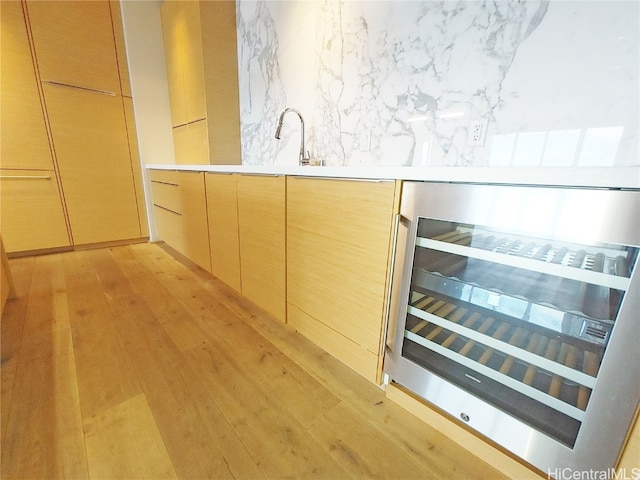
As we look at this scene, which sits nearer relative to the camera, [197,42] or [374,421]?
[374,421]

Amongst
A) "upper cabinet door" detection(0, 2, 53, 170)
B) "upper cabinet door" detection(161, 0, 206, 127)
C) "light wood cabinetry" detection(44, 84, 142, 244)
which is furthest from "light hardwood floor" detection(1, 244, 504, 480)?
"upper cabinet door" detection(161, 0, 206, 127)

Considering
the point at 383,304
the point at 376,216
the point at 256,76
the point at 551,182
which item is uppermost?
the point at 256,76

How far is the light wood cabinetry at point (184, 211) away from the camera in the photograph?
1.92 meters

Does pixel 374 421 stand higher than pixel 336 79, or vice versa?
pixel 336 79

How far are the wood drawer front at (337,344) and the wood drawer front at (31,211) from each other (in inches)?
104

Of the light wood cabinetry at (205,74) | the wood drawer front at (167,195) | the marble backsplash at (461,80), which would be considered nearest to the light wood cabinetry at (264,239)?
the marble backsplash at (461,80)

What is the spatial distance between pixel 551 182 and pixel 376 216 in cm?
43

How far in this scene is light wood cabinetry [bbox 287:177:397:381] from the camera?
34.7 inches

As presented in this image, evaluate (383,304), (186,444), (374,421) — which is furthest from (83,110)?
(374,421)

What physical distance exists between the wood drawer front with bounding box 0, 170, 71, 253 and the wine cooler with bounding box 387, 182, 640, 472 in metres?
3.18

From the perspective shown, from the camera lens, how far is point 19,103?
2.22m

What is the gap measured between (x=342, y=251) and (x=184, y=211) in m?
1.67

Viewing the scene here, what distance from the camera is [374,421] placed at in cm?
93

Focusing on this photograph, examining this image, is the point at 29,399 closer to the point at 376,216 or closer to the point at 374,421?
the point at 374,421
